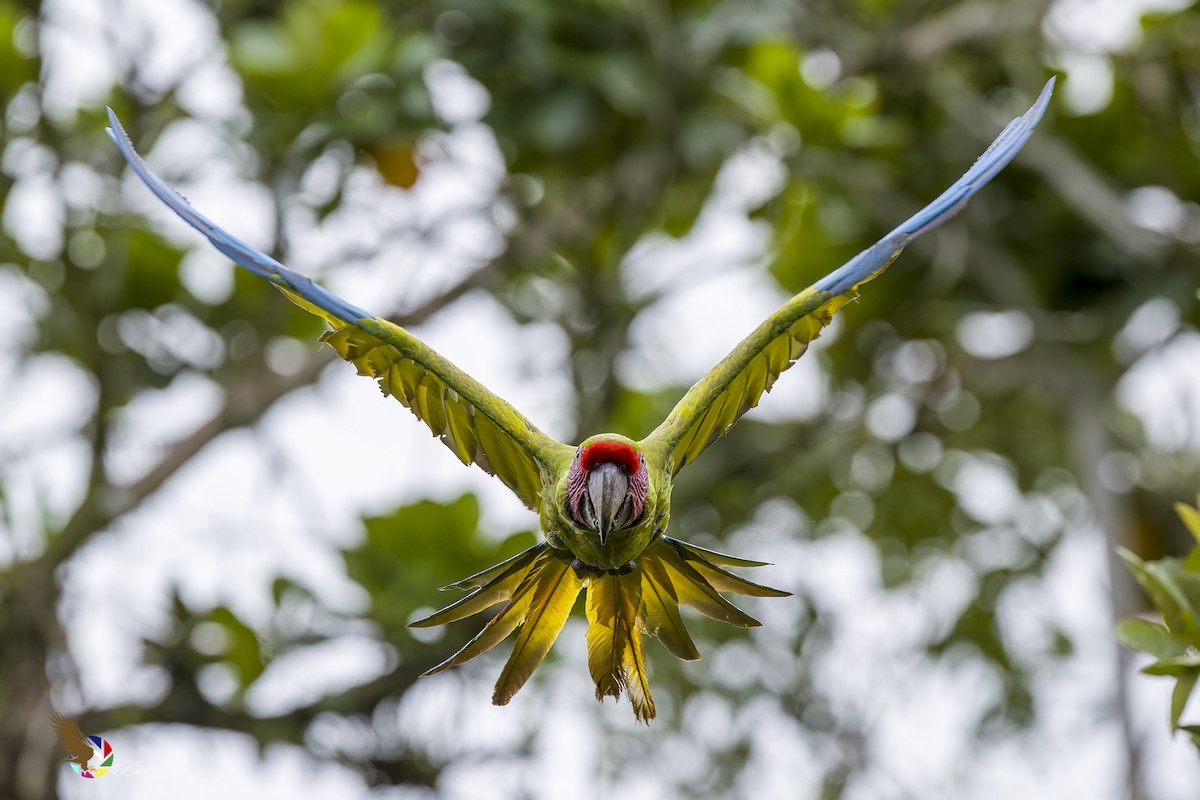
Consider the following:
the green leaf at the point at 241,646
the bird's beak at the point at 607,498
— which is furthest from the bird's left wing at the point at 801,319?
the green leaf at the point at 241,646

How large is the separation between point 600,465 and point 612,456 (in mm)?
22

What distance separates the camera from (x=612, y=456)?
178 centimetres

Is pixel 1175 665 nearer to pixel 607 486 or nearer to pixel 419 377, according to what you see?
pixel 607 486

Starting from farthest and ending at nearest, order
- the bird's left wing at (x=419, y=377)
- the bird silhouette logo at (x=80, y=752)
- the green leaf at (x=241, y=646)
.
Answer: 1. the green leaf at (x=241, y=646)
2. the bird silhouette logo at (x=80, y=752)
3. the bird's left wing at (x=419, y=377)

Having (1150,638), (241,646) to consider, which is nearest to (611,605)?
(1150,638)

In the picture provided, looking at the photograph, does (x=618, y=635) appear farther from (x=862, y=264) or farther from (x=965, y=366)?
(x=965, y=366)

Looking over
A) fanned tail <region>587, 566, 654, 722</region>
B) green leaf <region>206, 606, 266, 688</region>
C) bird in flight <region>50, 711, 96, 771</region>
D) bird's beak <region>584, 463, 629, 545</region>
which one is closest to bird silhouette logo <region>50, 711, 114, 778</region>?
bird in flight <region>50, 711, 96, 771</region>

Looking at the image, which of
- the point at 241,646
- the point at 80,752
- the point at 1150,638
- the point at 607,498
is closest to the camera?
the point at 607,498

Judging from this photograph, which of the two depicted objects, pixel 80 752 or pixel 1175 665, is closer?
pixel 1175 665

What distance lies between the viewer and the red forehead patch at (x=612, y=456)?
1778 mm

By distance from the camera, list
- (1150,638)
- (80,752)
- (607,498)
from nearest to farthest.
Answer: (607,498) < (1150,638) < (80,752)

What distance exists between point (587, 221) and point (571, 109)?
1.11ft

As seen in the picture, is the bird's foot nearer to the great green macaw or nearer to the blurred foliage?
the great green macaw

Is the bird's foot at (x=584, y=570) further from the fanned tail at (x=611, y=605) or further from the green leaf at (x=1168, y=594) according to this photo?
the green leaf at (x=1168, y=594)
